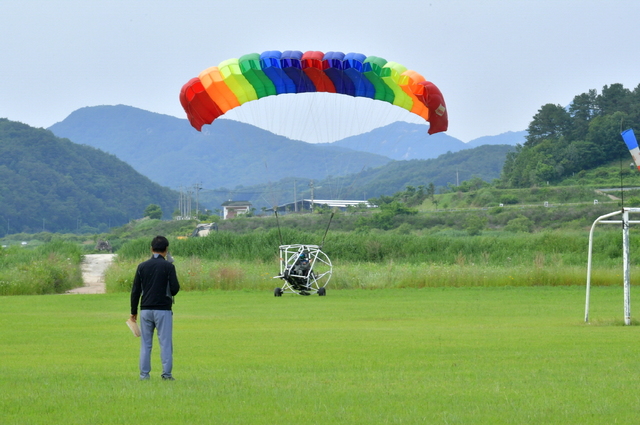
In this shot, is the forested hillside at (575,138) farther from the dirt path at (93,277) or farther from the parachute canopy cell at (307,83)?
the parachute canopy cell at (307,83)

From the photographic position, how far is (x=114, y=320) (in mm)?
15914

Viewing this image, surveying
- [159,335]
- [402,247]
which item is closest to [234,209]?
[402,247]

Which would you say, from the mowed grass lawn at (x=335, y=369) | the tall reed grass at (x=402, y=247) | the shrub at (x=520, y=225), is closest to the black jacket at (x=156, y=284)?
the mowed grass lawn at (x=335, y=369)

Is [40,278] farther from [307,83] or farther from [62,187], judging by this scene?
[62,187]

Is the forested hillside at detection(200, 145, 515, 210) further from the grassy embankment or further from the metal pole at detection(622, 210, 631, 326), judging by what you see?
the metal pole at detection(622, 210, 631, 326)

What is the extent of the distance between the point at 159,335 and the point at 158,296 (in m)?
0.37

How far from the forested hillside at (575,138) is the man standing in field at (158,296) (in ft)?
244

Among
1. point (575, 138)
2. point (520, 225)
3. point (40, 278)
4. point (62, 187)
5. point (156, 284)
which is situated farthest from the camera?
point (62, 187)

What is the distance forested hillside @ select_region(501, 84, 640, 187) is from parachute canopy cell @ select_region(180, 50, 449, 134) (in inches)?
2400

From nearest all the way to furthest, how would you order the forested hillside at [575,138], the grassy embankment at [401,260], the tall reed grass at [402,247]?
the grassy embankment at [401,260]
the tall reed grass at [402,247]
the forested hillside at [575,138]

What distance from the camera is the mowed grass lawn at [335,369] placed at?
6.09m

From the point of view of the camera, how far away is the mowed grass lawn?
609 centimetres

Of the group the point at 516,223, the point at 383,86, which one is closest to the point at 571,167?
the point at 516,223

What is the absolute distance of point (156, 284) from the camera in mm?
7520
